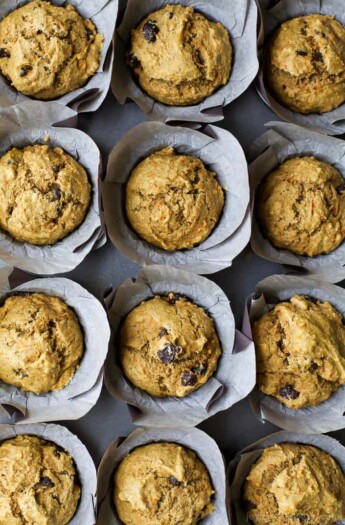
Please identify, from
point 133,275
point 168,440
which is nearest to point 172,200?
point 133,275

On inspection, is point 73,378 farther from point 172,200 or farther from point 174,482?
point 172,200

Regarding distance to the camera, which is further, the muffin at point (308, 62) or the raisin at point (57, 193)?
the muffin at point (308, 62)

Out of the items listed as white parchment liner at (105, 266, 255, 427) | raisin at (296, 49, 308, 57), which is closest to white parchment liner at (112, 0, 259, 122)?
raisin at (296, 49, 308, 57)

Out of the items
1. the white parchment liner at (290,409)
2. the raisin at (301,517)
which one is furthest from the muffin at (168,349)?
the raisin at (301,517)

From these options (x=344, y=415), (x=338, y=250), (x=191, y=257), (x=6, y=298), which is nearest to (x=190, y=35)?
(x=191, y=257)

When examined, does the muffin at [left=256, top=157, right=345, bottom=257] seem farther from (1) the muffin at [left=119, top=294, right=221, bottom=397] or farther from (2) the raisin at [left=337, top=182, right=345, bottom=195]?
(1) the muffin at [left=119, top=294, right=221, bottom=397]

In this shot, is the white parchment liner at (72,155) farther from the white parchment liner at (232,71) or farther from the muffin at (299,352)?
the muffin at (299,352)
